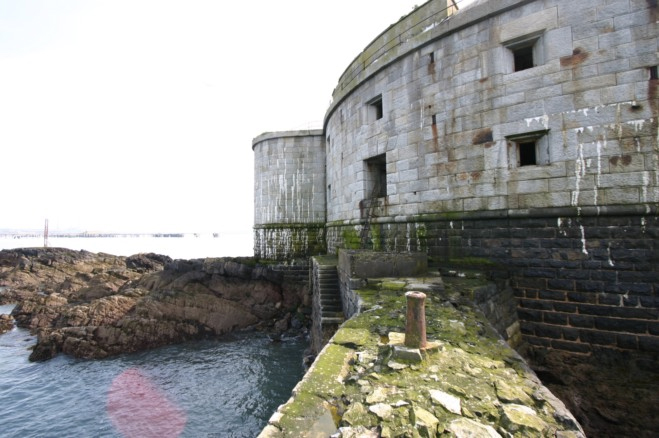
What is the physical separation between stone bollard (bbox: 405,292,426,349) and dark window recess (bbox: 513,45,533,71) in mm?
7322

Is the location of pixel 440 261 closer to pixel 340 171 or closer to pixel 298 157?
pixel 340 171

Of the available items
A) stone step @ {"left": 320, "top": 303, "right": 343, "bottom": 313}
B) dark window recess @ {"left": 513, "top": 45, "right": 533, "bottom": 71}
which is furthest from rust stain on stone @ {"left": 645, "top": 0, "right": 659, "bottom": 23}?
stone step @ {"left": 320, "top": 303, "right": 343, "bottom": 313}

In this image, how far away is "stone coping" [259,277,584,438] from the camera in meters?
2.48

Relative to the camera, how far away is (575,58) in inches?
259

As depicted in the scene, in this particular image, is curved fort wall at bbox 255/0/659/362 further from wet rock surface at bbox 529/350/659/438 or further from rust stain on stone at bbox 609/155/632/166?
wet rock surface at bbox 529/350/659/438

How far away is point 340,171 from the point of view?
13.2 metres

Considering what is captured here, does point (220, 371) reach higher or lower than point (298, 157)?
lower

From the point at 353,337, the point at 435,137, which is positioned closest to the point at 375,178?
the point at 435,137

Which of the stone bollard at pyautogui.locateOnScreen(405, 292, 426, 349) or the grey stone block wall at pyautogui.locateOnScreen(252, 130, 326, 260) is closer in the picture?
the stone bollard at pyautogui.locateOnScreen(405, 292, 426, 349)

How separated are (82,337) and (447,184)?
48.8ft

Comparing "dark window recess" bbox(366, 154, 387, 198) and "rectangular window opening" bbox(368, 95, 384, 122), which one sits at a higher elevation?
"rectangular window opening" bbox(368, 95, 384, 122)

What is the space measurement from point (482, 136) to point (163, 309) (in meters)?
14.6

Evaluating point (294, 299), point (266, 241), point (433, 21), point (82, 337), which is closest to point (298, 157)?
point (266, 241)

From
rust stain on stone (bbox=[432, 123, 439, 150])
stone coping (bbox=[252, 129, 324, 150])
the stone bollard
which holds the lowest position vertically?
the stone bollard
